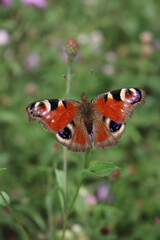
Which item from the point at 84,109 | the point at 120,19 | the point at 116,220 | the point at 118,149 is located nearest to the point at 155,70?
the point at 120,19

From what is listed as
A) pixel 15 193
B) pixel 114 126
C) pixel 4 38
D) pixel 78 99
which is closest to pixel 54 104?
pixel 114 126

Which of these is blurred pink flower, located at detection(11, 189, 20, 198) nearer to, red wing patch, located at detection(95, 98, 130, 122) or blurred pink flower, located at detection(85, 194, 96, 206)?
blurred pink flower, located at detection(85, 194, 96, 206)

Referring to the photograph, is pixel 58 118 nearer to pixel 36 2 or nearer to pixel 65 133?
pixel 65 133

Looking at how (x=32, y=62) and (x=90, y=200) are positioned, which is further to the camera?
(x=32, y=62)

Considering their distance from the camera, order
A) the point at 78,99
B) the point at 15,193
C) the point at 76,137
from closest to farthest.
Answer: the point at 76,137 < the point at 15,193 < the point at 78,99

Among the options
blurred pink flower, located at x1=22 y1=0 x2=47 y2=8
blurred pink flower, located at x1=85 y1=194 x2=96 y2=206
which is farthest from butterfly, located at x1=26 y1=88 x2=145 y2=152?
blurred pink flower, located at x1=22 y1=0 x2=47 y2=8

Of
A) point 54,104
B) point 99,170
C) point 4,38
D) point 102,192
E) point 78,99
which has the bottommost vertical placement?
point 102,192

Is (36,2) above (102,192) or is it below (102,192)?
above

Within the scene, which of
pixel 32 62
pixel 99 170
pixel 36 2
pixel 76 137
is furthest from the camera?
pixel 32 62

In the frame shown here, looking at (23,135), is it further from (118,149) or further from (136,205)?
(136,205)
